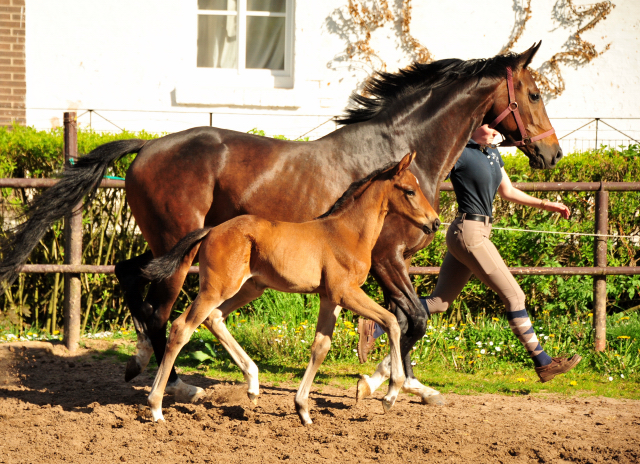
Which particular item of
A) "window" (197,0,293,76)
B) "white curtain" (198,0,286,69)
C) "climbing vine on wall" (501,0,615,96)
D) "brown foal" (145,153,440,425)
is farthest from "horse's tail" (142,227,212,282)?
"climbing vine on wall" (501,0,615,96)

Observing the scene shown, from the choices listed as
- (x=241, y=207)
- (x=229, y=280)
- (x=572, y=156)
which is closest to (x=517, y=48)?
(x=572, y=156)

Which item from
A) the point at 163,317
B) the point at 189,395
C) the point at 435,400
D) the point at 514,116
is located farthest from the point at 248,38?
the point at 435,400

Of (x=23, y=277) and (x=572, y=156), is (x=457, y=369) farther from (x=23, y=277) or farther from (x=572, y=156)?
(x=23, y=277)

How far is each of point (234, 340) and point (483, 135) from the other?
229cm

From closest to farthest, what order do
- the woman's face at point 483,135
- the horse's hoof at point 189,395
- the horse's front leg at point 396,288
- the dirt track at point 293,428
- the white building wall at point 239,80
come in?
the dirt track at point 293,428, the horse's front leg at point 396,288, the horse's hoof at point 189,395, the woman's face at point 483,135, the white building wall at point 239,80

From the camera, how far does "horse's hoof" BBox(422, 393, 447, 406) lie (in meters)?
4.57

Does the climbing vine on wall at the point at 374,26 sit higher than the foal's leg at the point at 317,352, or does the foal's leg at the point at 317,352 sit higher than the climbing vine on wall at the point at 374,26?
the climbing vine on wall at the point at 374,26

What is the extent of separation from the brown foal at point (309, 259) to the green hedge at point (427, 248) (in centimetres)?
233

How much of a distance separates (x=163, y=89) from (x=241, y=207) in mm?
4708

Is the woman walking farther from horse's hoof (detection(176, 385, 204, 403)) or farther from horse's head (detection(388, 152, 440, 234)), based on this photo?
horse's hoof (detection(176, 385, 204, 403))

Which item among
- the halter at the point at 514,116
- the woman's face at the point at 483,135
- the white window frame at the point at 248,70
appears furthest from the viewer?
the white window frame at the point at 248,70

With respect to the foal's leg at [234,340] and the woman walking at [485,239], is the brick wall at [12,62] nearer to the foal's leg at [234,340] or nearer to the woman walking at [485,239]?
the foal's leg at [234,340]

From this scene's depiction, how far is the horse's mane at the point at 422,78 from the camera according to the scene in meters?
4.71

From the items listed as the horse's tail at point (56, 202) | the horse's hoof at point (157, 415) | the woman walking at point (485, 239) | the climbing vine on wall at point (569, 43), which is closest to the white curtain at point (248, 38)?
the climbing vine on wall at point (569, 43)
